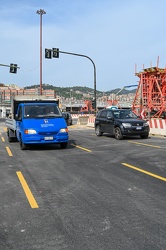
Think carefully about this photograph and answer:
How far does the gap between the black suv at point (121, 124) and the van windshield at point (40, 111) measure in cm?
457

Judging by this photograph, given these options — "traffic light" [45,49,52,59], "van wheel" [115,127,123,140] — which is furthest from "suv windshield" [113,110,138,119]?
"traffic light" [45,49,52,59]

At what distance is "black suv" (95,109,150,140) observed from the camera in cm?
1656

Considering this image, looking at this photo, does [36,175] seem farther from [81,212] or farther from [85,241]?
[85,241]

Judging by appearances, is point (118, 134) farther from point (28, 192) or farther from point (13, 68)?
point (13, 68)

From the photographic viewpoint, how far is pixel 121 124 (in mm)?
16734

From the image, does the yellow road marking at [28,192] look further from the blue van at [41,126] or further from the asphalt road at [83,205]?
the blue van at [41,126]

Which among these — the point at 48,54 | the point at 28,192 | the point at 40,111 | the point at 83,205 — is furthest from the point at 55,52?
the point at 83,205

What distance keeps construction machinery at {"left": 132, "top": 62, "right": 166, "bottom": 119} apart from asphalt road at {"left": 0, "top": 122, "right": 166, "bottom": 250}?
24898 mm

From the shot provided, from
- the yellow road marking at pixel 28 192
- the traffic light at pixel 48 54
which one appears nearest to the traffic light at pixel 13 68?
the traffic light at pixel 48 54

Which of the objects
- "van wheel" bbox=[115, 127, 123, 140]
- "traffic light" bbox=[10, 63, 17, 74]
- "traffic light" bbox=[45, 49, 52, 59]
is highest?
"traffic light" bbox=[45, 49, 52, 59]

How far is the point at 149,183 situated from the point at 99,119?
1293cm

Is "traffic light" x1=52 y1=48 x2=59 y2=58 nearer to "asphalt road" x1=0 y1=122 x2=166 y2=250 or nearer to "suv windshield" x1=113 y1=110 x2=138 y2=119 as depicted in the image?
"suv windshield" x1=113 y1=110 x2=138 y2=119

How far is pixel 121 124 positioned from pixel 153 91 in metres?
19.6

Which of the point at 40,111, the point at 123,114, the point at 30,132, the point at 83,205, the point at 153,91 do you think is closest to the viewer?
the point at 83,205
